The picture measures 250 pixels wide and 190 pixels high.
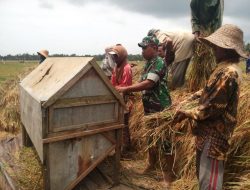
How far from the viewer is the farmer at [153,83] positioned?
14.8ft

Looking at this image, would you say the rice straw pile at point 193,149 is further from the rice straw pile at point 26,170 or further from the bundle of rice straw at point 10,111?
the bundle of rice straw at point 10,111

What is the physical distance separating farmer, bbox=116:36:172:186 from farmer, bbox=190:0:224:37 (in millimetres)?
1977

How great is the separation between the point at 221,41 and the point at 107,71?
402 cm

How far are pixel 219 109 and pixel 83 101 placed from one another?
1801 millimetres

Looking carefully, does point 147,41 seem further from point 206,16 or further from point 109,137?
point 206,16

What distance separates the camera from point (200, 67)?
594 cm

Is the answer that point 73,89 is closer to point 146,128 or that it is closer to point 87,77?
point 87,77

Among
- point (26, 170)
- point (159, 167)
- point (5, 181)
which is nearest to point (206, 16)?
point (159, 167)

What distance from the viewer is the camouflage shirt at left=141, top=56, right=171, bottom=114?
4516 millimetres

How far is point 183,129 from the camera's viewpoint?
482 cm

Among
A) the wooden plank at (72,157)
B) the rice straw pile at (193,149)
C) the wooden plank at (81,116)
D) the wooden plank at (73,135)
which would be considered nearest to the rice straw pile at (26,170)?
the wooden plank at (72,157)

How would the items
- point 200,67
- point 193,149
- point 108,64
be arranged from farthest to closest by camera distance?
point 108,64
point 200,67
point 193,149

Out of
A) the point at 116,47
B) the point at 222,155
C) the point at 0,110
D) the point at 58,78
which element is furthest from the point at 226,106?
the point at 0,110

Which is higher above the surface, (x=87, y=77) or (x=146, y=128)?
(x=87, y=77)
